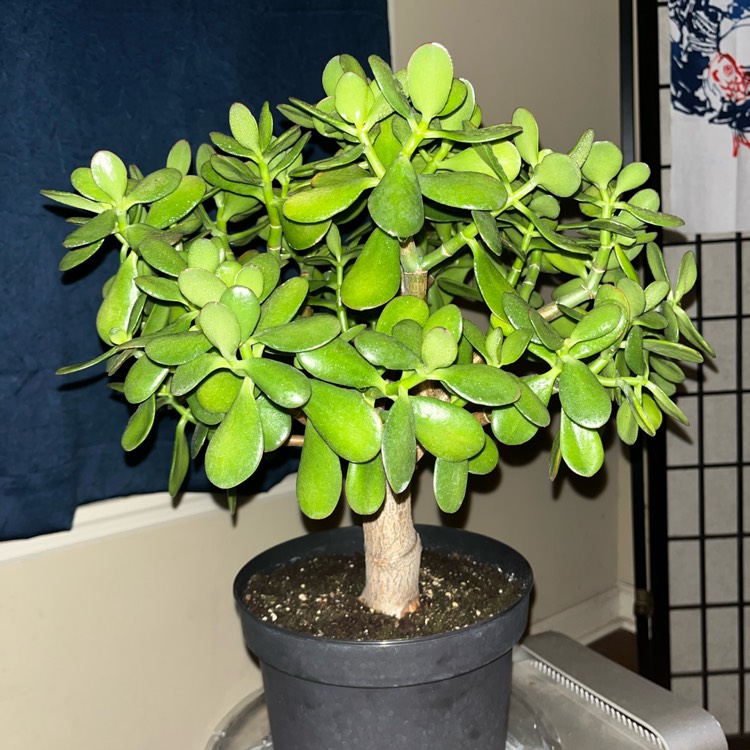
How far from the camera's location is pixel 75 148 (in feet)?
3.77

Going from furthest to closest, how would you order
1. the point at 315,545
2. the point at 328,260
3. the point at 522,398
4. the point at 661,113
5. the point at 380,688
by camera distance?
the point at 661,113
the point at 315,545
the point at 328,260
the point at 380,688
the point at 522,398

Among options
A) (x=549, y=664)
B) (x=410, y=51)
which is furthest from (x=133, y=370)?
(x=410, y=51)

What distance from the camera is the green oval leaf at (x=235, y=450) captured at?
681 mm

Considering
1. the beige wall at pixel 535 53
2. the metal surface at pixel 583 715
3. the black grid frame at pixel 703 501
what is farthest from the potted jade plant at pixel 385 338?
the black grid frame at pixel 703 501

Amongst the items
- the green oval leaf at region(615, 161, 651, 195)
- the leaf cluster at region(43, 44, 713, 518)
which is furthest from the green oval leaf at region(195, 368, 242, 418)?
the green oval leaf at region(615, 161, 651, 195)

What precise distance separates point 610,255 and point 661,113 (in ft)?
3.55

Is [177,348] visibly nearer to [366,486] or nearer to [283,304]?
[283,304]

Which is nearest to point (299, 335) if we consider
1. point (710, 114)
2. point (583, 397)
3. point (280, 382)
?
point (280, 382)

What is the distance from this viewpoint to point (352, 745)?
861 mm

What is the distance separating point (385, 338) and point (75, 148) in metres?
0.67

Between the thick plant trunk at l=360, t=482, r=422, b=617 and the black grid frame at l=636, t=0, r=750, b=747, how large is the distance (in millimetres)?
1003

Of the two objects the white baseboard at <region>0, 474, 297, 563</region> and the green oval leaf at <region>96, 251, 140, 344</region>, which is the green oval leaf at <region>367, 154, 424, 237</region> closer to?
the green oval leaf at <region>96, 251, 140, 344</region>

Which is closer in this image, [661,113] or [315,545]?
[315,545]

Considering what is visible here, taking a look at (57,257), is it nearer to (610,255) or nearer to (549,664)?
(610,255)
